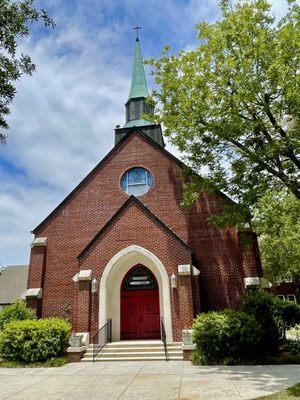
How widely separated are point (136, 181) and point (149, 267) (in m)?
4.94

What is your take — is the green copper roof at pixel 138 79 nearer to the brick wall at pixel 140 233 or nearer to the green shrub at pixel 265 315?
the brick wall at pixel 140 233

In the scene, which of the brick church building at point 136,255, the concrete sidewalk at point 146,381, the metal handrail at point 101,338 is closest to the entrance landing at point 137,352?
the metal handrail at point 101,338

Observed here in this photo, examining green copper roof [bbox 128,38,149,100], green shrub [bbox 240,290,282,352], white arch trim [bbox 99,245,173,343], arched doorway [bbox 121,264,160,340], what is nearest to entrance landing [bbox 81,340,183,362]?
white arch trim [bbox 99,245,173,343]

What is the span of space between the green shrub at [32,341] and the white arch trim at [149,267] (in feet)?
6.22

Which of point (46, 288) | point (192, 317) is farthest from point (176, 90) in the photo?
point (46, 288)

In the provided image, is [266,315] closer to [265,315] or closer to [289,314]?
[265,315]

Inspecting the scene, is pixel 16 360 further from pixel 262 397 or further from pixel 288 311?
pixel 288 311

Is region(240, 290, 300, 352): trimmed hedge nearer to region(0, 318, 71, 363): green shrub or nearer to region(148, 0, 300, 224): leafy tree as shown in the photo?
region(148, 0, 300, 224): leafy tree

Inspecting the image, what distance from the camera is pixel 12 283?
121 ft

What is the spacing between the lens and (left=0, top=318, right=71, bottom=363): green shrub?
1167 cm

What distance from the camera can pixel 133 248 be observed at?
14.2m

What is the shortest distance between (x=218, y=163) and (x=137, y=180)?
18.7 feet

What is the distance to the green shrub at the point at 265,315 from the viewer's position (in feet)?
39.6

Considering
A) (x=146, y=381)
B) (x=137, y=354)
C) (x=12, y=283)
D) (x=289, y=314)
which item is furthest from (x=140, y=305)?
(x=12, y=283)
